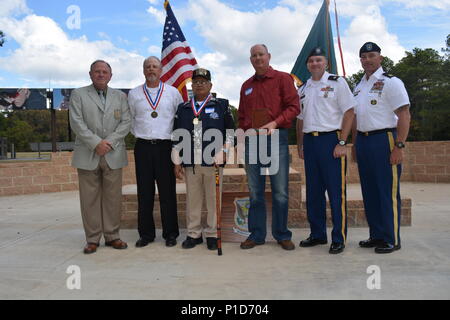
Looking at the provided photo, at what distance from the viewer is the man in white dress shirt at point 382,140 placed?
3400mm

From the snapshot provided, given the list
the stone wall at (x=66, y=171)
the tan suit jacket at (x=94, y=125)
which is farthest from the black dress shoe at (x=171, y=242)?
the stone wall at (x=66, y=171)

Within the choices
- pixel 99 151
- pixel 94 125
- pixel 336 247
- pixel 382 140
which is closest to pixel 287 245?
pixel 336 247

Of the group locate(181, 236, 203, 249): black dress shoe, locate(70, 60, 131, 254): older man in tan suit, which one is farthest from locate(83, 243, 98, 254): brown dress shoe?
locate(181, 236, 203, 249): black dress shoe

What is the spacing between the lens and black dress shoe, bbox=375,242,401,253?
3406 mm

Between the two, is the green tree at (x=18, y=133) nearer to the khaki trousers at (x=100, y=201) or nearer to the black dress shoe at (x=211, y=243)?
the khaki trousers at (x=100, y=201)

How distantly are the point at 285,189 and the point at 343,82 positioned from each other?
1.12m

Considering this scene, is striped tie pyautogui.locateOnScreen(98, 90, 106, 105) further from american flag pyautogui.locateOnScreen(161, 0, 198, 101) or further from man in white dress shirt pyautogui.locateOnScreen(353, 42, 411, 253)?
man in white dress shirt pyautogui.locateOnScreen(353, 42, 411, 253)

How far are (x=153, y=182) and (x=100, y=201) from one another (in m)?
0.55

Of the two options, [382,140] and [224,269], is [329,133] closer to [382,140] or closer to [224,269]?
[382,140]

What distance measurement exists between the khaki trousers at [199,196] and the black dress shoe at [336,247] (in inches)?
43.1

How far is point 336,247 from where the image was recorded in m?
3.48
